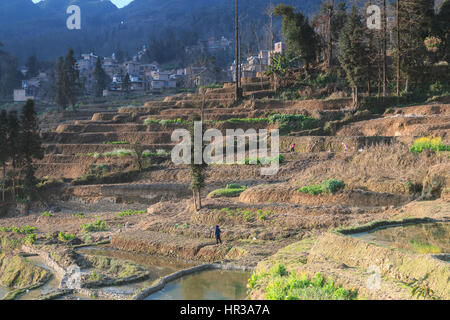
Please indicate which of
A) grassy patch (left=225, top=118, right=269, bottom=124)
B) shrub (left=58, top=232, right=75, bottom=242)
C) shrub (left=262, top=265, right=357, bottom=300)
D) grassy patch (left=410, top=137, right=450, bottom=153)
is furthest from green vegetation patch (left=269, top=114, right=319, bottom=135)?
shrub (left=262, top=265, right=357, bottom=300)

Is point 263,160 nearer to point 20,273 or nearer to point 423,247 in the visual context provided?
point 20,273

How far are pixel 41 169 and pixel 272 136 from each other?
16248 mm

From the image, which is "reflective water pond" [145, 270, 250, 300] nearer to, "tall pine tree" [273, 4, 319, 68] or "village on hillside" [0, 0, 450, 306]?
"village on hillside" [0, 0, 450, 306]

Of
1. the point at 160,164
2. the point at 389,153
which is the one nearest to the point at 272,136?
the point at 160,164

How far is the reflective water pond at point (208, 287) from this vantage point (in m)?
10.6

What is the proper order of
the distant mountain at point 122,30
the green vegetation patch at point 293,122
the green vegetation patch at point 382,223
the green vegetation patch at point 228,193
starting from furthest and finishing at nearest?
the distant mountain at point 122,30 → the green vegetation patch at point 293,122 → the green vegetation patch at point 228,193 → the green vegetation patch at point 382,223

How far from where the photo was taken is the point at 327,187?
18469 mm

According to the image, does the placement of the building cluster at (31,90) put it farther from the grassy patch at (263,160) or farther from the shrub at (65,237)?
the shrub at (65,237)

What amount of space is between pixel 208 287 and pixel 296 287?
3.15 metres

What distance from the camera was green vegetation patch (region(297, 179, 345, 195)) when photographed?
18422 millimetres

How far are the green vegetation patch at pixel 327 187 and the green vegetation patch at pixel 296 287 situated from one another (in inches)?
336

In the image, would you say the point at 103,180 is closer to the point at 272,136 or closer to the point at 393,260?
the point at 272,136

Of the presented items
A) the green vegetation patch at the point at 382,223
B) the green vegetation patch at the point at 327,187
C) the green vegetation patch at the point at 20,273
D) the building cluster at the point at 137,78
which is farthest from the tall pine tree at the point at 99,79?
the green vegetation patch at the point at 382,223

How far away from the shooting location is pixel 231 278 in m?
12.0
